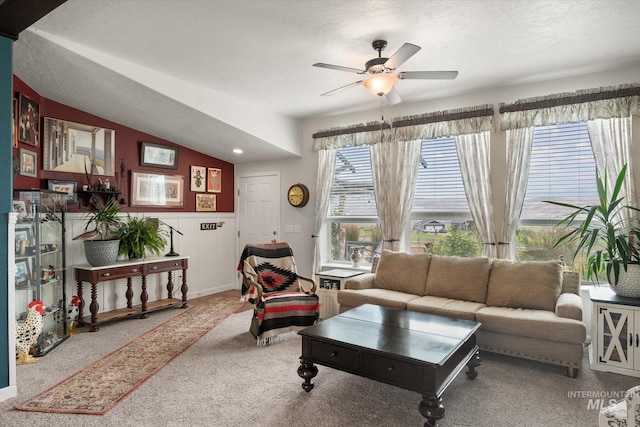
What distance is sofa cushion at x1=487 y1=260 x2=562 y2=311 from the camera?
3418 mm

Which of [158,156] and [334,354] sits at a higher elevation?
[158,156]

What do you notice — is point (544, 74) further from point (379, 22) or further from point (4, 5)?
point (4, 5)

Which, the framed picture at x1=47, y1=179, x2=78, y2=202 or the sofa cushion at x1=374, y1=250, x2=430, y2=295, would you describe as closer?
the sofa cushion at x1=374, y1=250, x2=430, y2=295

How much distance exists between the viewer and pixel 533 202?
13.6 ft

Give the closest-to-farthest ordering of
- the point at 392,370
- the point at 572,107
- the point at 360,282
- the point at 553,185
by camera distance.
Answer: the point at 392,370, the point at 572,107, the point at 553,185, the point at 360,282

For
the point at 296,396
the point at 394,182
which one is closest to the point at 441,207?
the point at 394,182

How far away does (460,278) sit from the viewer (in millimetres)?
3891

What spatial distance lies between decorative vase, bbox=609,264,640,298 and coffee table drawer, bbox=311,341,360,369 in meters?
2.47

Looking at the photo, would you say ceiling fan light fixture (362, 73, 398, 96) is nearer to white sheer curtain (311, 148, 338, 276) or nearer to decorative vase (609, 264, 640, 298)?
white sheer curtain (311, 148, 338, 276)

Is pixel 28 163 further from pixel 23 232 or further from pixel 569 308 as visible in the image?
pixel 569 308

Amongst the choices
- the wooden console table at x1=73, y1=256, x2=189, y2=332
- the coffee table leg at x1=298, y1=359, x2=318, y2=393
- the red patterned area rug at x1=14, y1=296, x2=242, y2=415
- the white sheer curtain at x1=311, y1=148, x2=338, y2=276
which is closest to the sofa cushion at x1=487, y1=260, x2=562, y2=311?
the coffee table leg at x1=298, y1=359, x2=318, y2=393

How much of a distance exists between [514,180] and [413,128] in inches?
53.9

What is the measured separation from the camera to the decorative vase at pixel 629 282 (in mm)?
3113

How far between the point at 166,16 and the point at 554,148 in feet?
13.1
